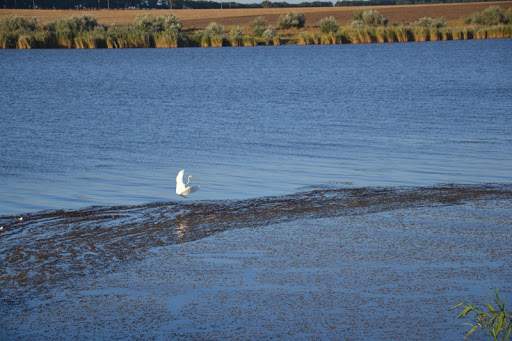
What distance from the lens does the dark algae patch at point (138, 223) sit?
31.5 feet

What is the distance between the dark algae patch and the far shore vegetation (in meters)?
62.4

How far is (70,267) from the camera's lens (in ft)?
31.5

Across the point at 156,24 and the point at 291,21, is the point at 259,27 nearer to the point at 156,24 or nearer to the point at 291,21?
the point at 291,21

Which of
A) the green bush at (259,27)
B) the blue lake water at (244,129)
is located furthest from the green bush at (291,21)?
the blue lake water at (244,129)

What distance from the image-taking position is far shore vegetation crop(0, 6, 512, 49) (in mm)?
74750

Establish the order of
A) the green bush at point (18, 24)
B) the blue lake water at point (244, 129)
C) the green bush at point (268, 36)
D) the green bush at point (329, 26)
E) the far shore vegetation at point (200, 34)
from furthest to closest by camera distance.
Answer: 1. the green bush at point (329, 26)
2. the green bush at point (18, 24)
3. the green bush at point (268, 36)
4. the far shore vegetation at point (200, 34)
5. the blue lake water at point (244, 129)

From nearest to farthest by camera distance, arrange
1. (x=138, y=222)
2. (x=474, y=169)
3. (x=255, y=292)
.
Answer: (x=255, y=292), (x=138, y=222), (x=474, y=169)

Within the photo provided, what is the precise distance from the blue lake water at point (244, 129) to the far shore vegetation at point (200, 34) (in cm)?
2429

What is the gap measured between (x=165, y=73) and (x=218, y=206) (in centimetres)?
3609

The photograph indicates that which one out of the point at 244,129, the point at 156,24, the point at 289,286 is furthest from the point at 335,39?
the point at 289,286

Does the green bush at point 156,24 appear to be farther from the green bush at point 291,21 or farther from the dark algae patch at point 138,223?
the dark algae patch at point 138,223

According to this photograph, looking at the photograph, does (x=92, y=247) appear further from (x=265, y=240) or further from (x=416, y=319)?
(x=416, y=319)

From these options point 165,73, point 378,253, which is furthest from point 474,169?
point 165,73

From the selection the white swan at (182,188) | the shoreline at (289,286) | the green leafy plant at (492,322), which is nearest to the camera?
the green leafy plant at (492,322)
